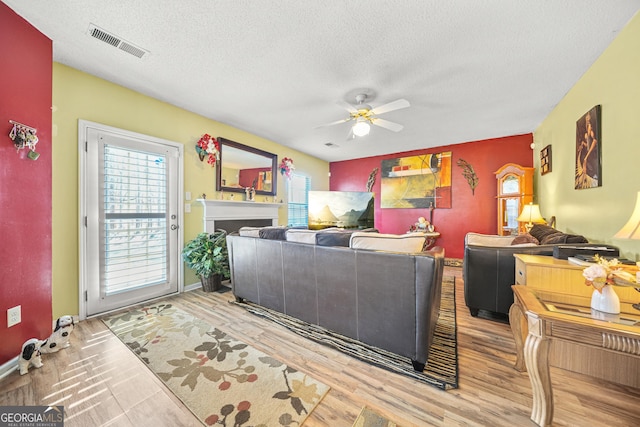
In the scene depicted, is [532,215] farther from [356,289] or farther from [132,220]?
[132,220]

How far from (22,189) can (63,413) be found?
5.16 feet

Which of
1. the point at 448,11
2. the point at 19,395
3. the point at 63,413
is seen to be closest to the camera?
the point at 63,413

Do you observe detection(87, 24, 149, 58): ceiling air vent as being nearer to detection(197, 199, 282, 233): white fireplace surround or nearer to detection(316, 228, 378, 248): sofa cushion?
detection(197, 199, 282, 233): white fireplace surround

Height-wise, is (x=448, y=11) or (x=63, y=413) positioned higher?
(x=448, y=11)

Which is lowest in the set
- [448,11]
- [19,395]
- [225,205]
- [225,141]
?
[19,395]

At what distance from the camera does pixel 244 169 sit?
4.20 metres

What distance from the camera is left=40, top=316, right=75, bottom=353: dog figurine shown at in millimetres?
1747

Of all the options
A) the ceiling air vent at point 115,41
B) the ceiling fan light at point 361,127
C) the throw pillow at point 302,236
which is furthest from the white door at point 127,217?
the ceiling fan light at point 361,127

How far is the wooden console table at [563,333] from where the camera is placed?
1.01 metres

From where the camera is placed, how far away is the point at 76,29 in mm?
1852

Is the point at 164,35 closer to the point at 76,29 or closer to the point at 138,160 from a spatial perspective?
the point at 76,29

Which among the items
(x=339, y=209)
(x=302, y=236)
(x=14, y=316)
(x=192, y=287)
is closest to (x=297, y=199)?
(x=339, y=209)

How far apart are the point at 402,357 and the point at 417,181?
4449mm

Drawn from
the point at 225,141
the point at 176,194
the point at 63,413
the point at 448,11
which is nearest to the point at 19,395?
the point at 63,413
